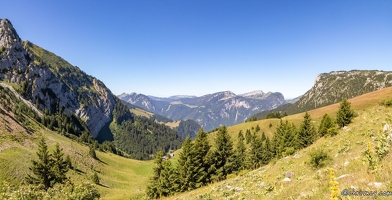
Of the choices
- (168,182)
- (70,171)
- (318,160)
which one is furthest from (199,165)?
(70,171)

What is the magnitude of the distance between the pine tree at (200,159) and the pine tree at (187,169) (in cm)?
56

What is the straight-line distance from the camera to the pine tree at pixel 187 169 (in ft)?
124

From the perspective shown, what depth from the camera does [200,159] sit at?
41000 millimetres

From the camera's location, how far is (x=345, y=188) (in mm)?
8570

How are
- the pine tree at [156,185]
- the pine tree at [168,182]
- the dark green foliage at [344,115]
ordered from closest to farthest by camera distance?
the pine tree at [168,182] < the pine tree at [156,185] < the dark green foliage at [344,115]

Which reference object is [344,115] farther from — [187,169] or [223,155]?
[187,169]

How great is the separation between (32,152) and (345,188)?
279 feet

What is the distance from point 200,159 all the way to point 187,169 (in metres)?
3.51

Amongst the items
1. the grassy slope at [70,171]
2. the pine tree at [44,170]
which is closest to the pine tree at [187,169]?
the grassy slope at [70,171]

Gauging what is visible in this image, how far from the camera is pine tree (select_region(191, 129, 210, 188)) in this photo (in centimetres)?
3881

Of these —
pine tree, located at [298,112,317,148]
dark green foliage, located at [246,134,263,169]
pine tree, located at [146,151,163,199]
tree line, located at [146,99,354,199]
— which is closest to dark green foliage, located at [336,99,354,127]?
tree line, located at [146,99,354,199]

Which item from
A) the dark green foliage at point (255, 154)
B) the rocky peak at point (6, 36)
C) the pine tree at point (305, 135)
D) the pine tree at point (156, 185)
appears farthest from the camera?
the rocky peak at point (6, 36)

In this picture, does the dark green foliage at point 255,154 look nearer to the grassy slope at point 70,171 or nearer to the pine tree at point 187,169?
the pine tree at point 187,169

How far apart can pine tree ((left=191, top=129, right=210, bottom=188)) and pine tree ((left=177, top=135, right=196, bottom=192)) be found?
56 centimetres
